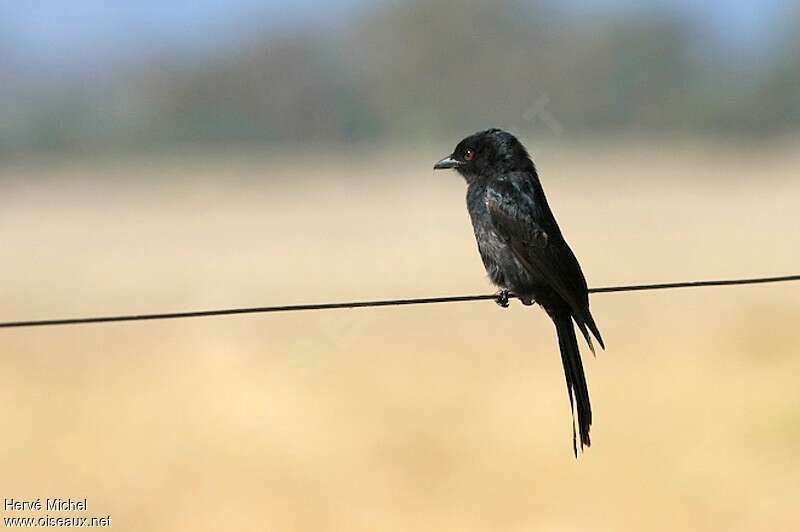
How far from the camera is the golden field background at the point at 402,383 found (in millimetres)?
12336

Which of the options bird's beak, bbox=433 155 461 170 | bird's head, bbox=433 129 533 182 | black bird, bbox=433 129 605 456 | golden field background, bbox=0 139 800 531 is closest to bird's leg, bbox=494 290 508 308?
black bird, bbox=433 129 605 456

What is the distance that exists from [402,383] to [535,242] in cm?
967

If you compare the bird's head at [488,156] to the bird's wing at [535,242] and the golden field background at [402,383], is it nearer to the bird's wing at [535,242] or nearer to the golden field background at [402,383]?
the bird's wing at [535,242]

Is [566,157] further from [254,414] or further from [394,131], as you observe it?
[254,414]

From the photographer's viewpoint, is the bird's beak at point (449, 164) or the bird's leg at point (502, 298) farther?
the bird's beak at point (449, 164)

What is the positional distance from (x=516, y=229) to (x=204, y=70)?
73.3 meters

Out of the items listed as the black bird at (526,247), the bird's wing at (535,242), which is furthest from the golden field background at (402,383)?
the bird's wing at (535,242)

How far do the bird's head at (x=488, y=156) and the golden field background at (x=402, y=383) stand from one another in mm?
4358

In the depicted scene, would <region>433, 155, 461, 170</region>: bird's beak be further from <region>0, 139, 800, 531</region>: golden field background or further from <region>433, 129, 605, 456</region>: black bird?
<region>0, 139, 800, 531</region>: golden field background

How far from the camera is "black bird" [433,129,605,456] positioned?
287 inches

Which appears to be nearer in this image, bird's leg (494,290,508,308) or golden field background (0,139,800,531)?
bird's leg (494,290,508,308)

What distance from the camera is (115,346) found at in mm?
20141

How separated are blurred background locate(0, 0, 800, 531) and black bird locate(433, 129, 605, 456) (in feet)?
10.2

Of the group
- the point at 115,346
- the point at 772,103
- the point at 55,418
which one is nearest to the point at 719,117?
the point at 772,103
